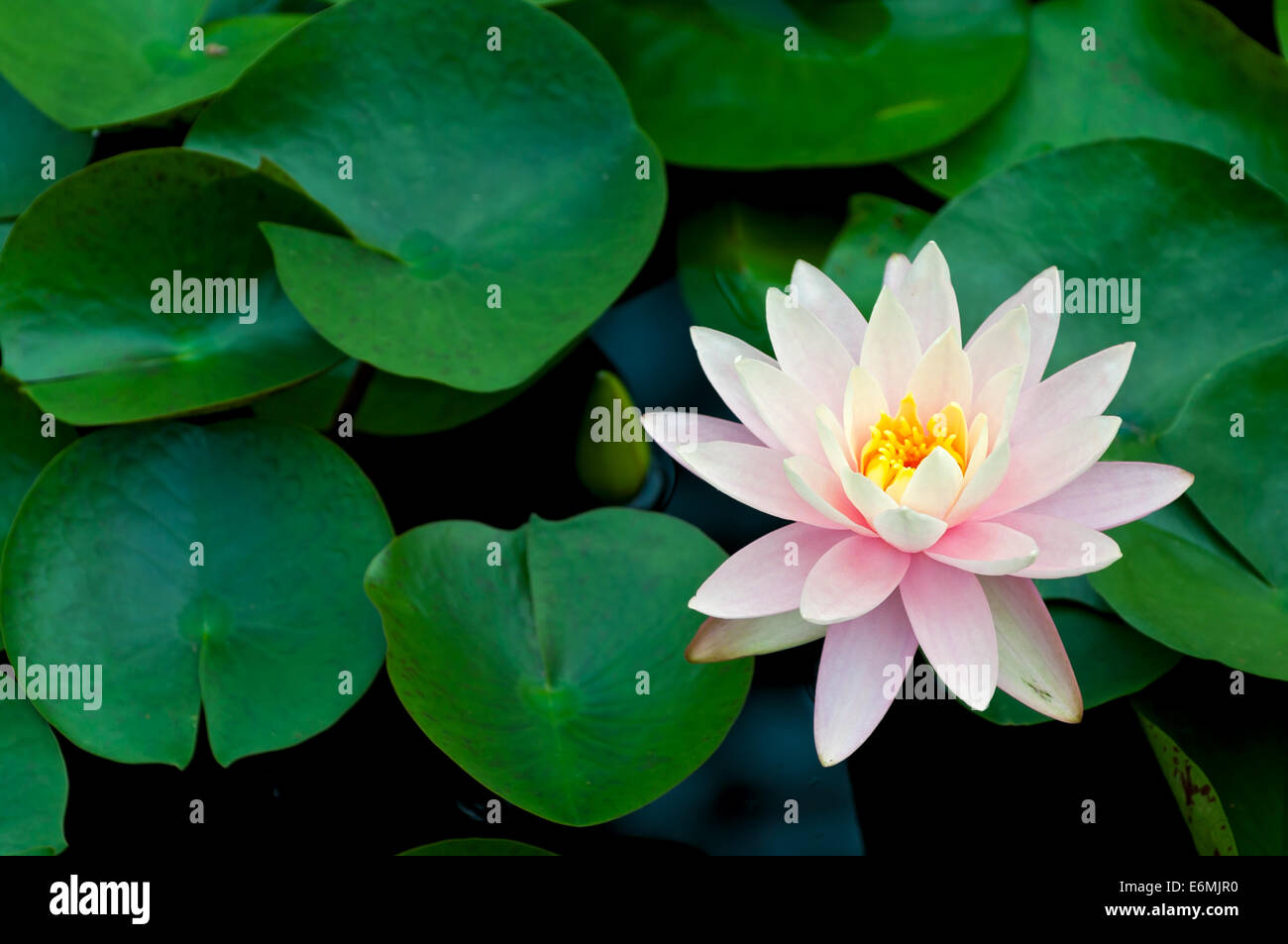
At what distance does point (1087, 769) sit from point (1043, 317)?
102cm

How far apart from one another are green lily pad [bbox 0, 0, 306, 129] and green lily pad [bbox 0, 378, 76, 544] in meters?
0.64

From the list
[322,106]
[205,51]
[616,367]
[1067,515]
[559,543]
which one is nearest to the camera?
[1067,515]

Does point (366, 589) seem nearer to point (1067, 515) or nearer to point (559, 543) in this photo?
point (559, 543)

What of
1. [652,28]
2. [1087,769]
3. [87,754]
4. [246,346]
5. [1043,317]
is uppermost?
[652,28]

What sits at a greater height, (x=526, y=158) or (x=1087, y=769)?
(x=526, y=158)

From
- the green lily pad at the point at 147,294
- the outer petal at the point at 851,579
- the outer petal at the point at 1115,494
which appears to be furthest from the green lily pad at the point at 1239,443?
the green lily pad at the point at 147,294

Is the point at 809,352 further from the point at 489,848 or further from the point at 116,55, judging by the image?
the point at 116,55

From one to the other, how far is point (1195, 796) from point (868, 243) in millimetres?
1375

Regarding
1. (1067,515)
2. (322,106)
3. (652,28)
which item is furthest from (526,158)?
(1067,515)

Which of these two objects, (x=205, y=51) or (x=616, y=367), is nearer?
(x=205, y=51)

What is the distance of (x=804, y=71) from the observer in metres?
2.46

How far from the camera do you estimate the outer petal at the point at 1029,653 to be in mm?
1497

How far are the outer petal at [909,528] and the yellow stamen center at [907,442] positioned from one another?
94mm

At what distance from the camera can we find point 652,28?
2.53 metres
